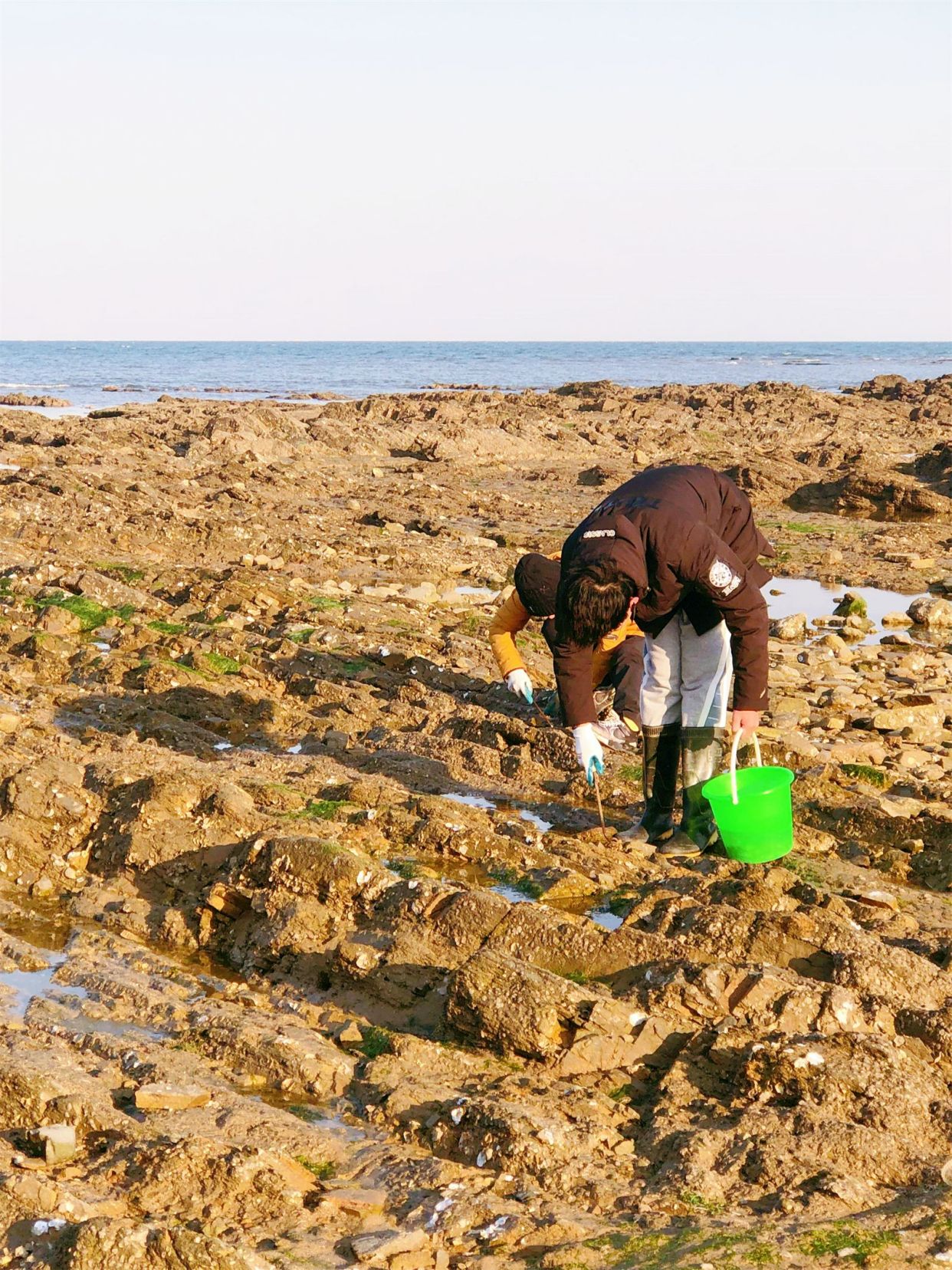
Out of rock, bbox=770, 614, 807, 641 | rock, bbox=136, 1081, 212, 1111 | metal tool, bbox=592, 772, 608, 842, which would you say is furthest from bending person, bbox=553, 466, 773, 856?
rock, bbox=770, 614, 807, 641

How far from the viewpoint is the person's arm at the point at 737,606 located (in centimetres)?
528

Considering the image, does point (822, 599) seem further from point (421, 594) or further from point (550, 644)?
point (550, 644)

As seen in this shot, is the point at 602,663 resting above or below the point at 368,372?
below

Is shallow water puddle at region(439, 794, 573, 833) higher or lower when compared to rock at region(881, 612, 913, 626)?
lower

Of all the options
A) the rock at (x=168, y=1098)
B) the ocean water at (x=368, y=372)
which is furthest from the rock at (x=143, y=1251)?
the ocean water at (x=368, y=372)

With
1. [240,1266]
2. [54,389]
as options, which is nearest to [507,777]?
[240,1266]

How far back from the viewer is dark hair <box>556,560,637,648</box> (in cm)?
497

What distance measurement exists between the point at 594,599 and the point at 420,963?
4.81 feet

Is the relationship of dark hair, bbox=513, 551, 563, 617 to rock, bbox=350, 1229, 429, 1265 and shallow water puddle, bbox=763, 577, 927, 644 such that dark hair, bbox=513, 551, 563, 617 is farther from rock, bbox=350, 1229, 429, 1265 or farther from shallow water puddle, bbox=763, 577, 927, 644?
shallow water puddle, bbox=763, 577, 927, 644

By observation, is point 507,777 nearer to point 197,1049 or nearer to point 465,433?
point 197,1049

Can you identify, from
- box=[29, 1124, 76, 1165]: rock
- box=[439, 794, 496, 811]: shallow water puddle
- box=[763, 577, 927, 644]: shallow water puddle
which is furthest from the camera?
box=[763, 577, 927, 644]: shallow water puddle

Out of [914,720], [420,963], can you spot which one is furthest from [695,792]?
[914,720]

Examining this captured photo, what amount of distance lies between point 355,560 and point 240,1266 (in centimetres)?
1076

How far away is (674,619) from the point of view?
19.3 feet
